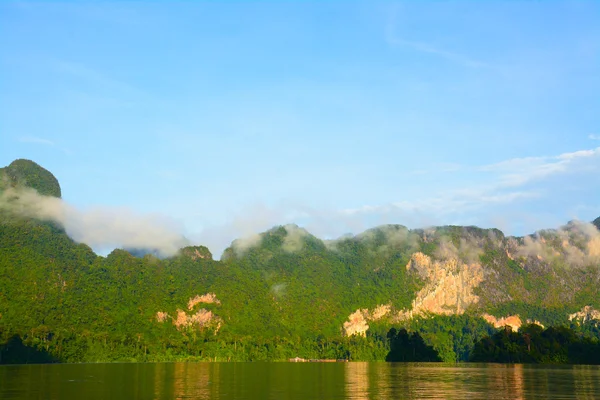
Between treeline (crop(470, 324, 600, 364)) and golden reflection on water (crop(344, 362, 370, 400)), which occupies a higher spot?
golden reflection on water (crop(344, 362, 370, 400))

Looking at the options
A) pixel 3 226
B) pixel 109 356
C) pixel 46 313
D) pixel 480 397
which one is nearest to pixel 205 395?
pixel 480 397

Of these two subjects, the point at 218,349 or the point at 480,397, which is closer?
the point at 480,397

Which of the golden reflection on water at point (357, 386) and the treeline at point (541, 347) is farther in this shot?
the treeline at point (541, 347)

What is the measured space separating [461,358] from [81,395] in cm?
17183

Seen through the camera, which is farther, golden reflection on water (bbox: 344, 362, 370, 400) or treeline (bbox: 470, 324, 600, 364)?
treeline (bbox: 470, 324, 600, 364)

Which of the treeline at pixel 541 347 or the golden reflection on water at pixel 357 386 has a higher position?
the golden reflection on water at pixel 357 386

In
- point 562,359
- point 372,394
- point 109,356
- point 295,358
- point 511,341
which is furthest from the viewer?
point 295,358

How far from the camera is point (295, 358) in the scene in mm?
183875

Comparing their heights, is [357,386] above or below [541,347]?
above

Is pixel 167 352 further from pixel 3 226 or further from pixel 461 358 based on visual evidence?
pixel 461 358

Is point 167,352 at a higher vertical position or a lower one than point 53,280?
lower

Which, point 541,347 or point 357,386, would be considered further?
point 541,347

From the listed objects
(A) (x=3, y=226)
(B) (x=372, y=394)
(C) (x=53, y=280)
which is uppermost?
(A) (x=3, y=226)

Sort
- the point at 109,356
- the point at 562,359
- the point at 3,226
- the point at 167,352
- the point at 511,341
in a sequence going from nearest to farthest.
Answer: the point at 562,359
the point at 511,341
the point at 109,356
the point at 167,352
the point at 3,226
